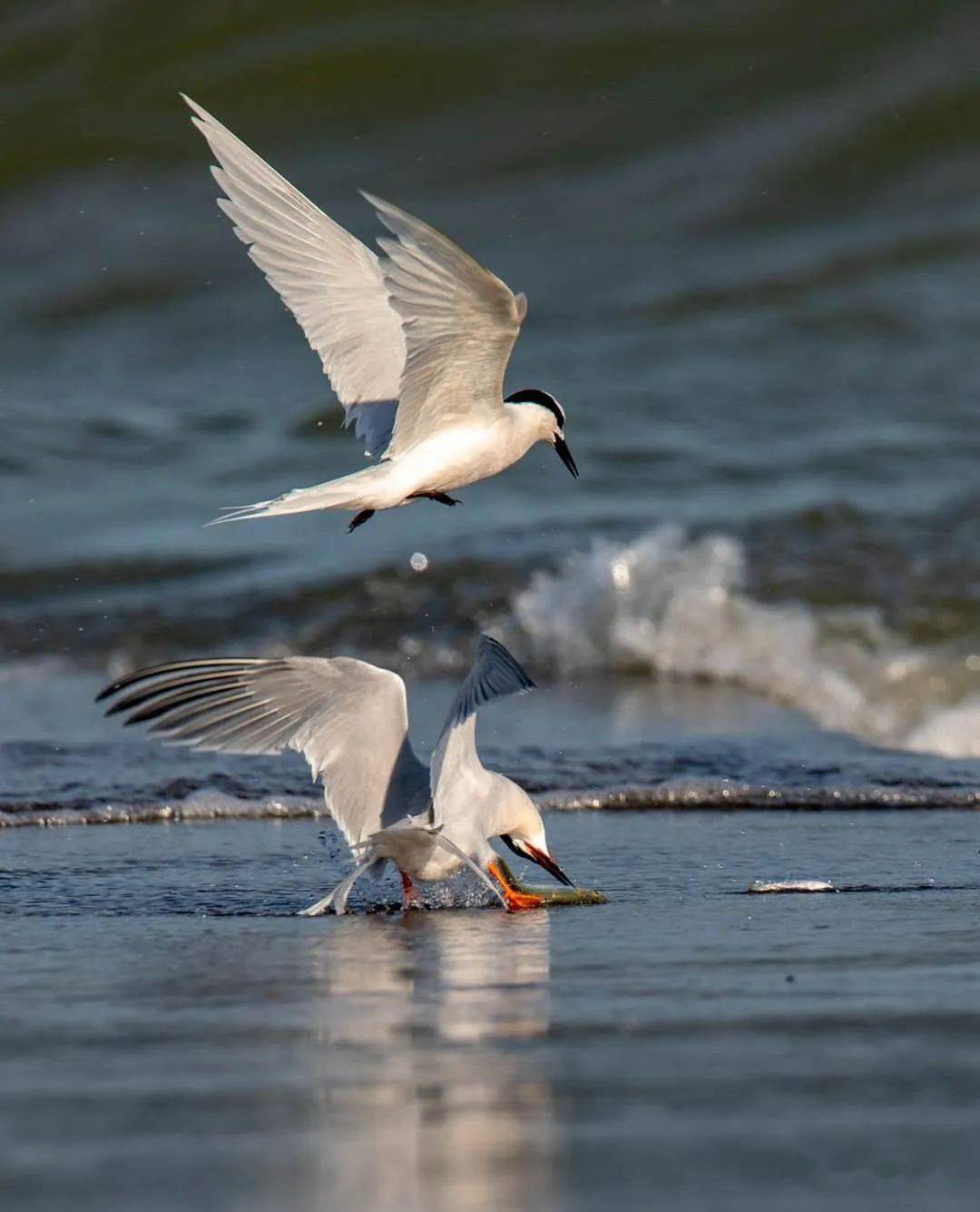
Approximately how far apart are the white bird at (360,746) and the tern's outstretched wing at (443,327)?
0.75 metres

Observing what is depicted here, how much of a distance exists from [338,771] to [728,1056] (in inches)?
71.4

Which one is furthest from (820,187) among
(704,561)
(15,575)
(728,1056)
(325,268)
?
(728,1056)

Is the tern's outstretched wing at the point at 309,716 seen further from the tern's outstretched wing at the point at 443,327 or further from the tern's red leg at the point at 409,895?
the tern's outstretched wing at the point at 443,327

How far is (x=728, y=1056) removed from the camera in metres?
3.06

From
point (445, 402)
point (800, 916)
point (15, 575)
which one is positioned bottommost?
point (15, 575)

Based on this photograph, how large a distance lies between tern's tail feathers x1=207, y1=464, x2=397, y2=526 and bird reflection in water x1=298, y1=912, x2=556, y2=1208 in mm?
949

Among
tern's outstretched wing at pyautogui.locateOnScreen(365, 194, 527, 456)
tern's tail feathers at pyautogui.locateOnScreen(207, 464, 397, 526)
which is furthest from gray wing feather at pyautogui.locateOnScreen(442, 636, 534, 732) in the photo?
tern's outstretched wing at pyautogui.locateOnScreen(365, 194, 527, 456)

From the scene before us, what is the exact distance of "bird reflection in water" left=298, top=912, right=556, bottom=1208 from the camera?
2.45m

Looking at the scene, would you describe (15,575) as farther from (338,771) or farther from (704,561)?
(338,771)

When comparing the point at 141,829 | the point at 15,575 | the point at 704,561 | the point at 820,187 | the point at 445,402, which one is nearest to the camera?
the point at 445,402

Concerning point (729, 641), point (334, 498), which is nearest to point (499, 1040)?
point (334, 498)

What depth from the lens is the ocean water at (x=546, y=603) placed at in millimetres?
2818

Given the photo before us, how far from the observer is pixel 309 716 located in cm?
470

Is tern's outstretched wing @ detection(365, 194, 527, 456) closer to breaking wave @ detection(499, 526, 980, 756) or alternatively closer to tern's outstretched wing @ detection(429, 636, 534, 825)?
tern's outstretched wing @ detection(429, 636, 534, 825)
